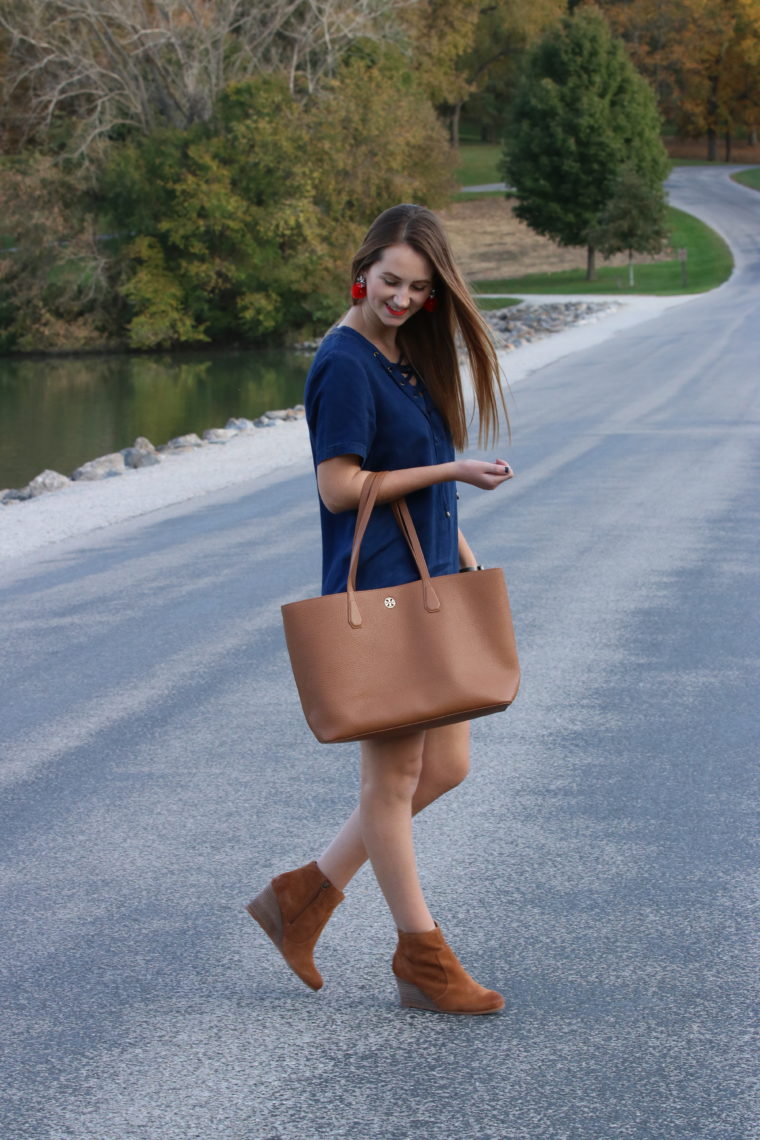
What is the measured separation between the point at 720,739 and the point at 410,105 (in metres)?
44.4

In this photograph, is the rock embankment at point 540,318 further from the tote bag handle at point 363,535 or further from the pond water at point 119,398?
the tote bag handle at point 363,535

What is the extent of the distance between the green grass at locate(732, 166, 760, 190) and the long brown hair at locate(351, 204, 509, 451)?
7958 cm

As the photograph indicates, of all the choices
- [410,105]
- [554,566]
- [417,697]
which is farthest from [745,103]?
[417,697]

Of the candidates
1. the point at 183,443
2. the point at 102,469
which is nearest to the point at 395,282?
the point at 102,469

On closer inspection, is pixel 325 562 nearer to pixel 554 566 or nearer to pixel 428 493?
pixel 428 493

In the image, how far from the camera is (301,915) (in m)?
3.31

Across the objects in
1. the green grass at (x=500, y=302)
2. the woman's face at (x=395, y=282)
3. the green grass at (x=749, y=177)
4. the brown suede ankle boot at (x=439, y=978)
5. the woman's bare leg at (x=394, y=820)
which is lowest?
the green grass at (x=500, y=302)

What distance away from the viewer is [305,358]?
40375mm

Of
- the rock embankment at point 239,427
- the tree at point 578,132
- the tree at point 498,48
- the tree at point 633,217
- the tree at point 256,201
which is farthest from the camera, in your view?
the tree at point 498,48

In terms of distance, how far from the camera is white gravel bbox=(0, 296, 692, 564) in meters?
11.5

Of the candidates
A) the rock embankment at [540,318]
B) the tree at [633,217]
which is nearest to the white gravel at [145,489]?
the rock embankment at [540,318]

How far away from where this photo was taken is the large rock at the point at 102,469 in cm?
1589

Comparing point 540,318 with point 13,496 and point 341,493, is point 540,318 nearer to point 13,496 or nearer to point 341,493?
point 13,496

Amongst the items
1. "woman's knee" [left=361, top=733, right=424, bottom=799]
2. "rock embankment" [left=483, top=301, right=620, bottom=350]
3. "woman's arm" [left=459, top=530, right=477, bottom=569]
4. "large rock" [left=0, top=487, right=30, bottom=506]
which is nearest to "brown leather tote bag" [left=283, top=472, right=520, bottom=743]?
"woman's knee" [left=361, top=733, right=424, bottom=799]
